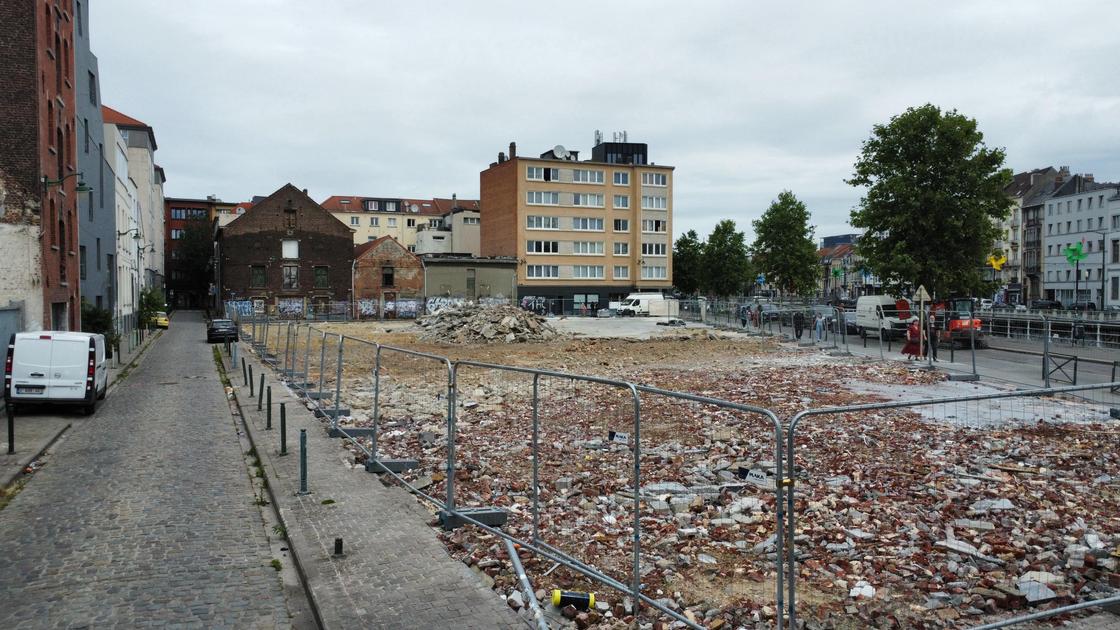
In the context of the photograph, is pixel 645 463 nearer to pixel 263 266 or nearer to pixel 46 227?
pixel 46 227

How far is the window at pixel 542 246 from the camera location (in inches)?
3285

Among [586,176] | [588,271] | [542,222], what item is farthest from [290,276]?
[586,176]

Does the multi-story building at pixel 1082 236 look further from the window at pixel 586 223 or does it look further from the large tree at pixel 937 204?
the window at pixel 586 223

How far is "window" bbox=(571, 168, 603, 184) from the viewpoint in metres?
85.8

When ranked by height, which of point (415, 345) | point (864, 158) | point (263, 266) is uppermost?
point (864, 158)

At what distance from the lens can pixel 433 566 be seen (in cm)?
711

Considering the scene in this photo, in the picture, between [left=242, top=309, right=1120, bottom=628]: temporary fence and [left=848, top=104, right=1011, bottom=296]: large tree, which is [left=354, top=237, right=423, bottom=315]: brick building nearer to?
[left=848, top=104, right=1011, bottom=296]: large tree

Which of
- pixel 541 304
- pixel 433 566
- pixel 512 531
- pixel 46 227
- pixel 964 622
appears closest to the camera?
pixel 964 622

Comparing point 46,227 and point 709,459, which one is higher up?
point 46,227

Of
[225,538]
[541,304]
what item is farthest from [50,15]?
[541,304]

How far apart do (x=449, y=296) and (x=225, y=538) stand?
69.9 meters

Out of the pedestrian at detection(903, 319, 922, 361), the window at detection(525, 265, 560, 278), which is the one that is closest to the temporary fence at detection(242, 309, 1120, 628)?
the pedestrian at detection(903, 319, 922, 361)

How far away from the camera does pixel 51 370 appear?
58.6 feet

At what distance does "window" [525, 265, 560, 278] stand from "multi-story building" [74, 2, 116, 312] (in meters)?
44.3
